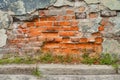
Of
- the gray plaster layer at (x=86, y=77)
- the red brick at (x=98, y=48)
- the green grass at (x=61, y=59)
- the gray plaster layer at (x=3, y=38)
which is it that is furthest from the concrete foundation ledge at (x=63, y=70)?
the gray plaster layer at (x=3, y=38)

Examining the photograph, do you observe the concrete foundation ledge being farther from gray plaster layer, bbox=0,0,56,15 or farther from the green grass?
gray plaster layer, bbox=0,0,56,15

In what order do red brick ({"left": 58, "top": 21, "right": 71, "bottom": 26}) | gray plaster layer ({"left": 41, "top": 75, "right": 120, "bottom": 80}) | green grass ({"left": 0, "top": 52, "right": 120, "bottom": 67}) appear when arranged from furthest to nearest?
red brick ({"left": 58, "top": 21, "right": 71, "bottom": 26}) < green grass ({"left": 0, "top": 52, "right": 120, "bottom": 67}) < gray plaster layer ({"left": 41, "top": 75, "right": 120, "bottom": 80})

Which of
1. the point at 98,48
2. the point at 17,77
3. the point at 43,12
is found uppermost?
the point at 43,12

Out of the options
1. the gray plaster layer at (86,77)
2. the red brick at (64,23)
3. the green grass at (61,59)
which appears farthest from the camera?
the red brick at (64,23)

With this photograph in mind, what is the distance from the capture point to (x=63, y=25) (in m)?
4.38

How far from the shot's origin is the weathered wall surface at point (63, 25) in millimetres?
4344

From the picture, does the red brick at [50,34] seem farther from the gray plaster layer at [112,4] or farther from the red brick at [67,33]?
the gray plaster layer at [112,4]

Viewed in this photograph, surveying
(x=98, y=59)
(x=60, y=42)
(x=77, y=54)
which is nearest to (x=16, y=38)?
(x=60, y=42)

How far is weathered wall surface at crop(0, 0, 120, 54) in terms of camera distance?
4344 mm

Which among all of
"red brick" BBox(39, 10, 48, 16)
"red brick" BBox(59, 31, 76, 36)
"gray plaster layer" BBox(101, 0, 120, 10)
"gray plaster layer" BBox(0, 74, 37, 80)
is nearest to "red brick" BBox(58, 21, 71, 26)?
"red brick" BBox(59, 31, 76, 36)

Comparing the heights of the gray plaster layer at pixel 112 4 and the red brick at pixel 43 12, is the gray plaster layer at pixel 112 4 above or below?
above

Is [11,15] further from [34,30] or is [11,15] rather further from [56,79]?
[56,79]

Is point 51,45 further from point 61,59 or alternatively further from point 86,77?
point 86,77

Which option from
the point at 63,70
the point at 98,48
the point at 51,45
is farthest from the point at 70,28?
the point at 63,70
